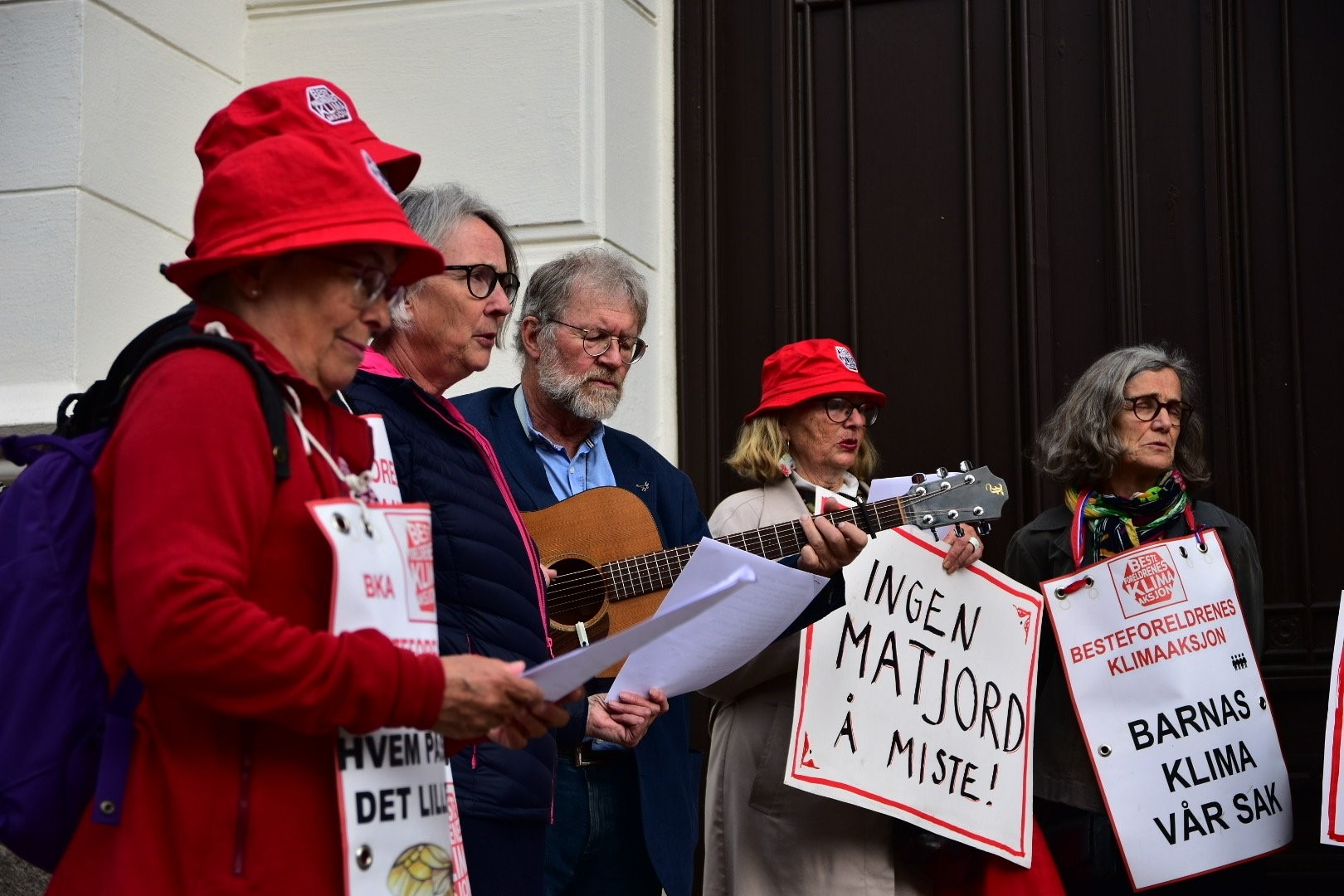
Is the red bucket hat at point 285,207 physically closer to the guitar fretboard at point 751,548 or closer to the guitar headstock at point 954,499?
the guitar fretboard at point 751,548

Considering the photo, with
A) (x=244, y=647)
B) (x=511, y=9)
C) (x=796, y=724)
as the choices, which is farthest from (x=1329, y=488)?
(x=244, y=647)

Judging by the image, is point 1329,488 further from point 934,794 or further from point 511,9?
point 511,9

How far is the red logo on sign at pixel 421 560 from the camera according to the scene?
202cm

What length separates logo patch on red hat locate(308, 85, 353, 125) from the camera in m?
2.14

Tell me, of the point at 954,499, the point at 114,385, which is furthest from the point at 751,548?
the point at 114,385

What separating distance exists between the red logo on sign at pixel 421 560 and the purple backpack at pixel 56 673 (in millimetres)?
215

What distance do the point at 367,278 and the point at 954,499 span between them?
2.23 m

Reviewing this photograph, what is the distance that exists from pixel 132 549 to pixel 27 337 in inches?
131

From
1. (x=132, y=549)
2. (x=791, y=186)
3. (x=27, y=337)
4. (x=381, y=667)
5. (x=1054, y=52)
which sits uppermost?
(x=1054, y=52)

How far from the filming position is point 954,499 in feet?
13.0

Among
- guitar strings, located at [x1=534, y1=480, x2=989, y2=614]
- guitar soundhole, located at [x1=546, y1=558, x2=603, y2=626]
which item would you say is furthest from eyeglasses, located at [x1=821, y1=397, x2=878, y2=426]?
guitar soundhole, located at [x1=546, y1=558, x2=603, y2=626]

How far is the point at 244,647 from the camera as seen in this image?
172cm

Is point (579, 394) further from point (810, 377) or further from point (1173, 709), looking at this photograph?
point (1173, 709)

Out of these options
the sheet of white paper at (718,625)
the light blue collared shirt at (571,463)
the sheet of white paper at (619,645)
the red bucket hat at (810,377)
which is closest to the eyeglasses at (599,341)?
the light blue collared shirt at (571,463)
